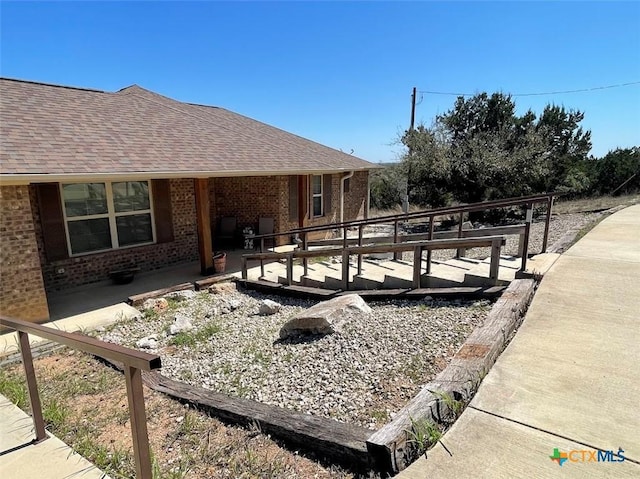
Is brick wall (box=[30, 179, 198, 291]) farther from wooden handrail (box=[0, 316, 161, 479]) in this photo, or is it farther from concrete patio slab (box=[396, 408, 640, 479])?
concrete patio slab (box=[396, 408, 640, 479])

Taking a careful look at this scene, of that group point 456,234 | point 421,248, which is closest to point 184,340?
point 421,248

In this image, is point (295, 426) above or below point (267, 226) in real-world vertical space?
below

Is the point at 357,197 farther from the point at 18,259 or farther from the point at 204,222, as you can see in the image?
A: the point at 18,259

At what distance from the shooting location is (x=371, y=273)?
6484 millimetres

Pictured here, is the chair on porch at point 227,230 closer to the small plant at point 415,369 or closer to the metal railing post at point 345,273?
the metal railing post at point 345,273

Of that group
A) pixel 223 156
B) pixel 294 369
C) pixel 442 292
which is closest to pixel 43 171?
pixel 223 156

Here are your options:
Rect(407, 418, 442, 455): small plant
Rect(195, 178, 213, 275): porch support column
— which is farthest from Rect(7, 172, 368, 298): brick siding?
Rect(407, 418, 442, 455): small plant

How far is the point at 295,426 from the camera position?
2842mm

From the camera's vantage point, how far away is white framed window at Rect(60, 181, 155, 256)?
7.96 m

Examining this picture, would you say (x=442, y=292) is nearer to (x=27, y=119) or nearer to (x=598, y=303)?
(x=598, y=303)

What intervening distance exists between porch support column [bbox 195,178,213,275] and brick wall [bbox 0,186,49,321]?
10.7 ft

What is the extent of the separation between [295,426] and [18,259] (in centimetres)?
569

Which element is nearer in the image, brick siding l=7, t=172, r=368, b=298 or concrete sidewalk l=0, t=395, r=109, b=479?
concrete sidewalk l=0, t=395, r=109, b=479

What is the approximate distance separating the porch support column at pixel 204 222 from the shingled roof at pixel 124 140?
0.52m
